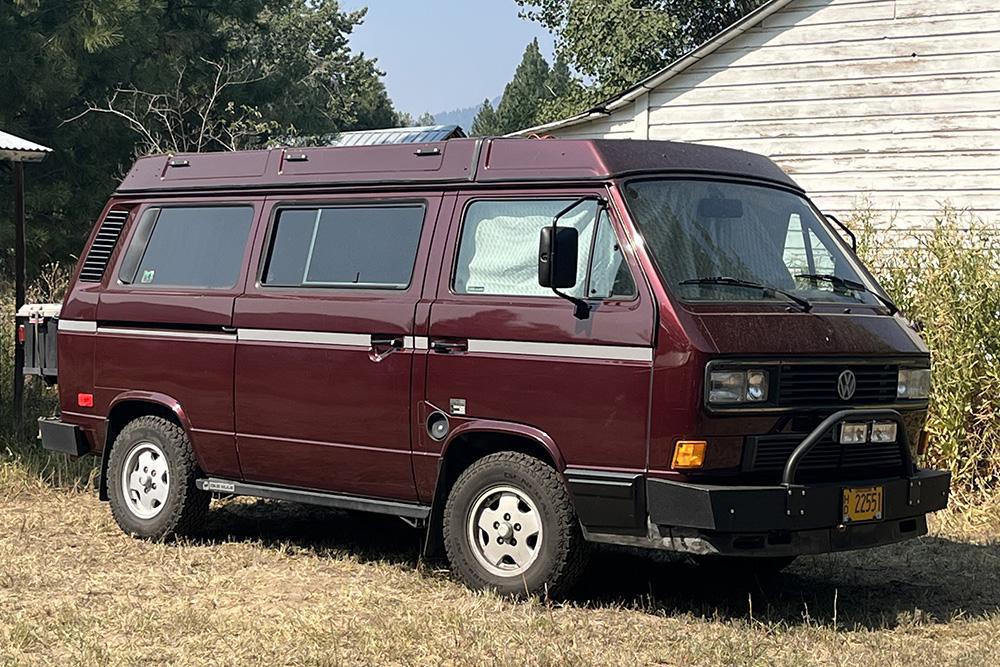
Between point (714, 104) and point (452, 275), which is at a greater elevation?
point (714, 104)

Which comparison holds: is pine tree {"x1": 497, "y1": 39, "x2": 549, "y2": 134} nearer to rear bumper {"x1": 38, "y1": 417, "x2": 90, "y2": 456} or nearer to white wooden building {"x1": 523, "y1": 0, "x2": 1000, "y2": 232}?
white wooden building {"x1": 523, "y1": 0, "x2": 1000, "y2": 232}

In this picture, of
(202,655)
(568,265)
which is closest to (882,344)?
(568,265)

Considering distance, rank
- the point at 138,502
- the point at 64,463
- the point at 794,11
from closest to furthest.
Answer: the point at 138,502, the point at 64,463, the point at 794,11

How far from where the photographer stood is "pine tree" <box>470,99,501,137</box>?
9288 cm

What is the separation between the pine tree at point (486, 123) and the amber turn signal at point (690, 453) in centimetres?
8337

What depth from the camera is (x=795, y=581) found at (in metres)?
8.40

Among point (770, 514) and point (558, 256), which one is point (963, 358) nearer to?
point (770, 514)

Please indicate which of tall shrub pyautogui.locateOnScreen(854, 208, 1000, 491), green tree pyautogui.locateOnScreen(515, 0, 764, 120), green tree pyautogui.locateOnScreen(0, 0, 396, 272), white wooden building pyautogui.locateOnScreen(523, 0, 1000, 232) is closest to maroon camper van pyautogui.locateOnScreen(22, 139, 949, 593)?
tall shrub pyautogui.locateOnScreen(854, 208, 1000, 491)

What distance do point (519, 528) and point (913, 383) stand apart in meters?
2.15

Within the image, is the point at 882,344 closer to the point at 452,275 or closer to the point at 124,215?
the point at 452,275

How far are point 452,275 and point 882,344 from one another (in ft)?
A: 7.24

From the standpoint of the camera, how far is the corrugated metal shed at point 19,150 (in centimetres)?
1182

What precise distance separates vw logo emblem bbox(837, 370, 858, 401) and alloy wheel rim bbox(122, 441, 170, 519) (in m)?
4.23

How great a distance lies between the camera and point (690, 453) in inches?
265
